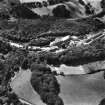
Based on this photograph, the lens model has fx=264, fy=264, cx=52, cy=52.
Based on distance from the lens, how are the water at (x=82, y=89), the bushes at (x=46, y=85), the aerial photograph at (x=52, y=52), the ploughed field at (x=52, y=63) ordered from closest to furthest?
the bushes at (x=46, y=85)
the water at (x=82, y=89)
the ploughed field at (x=52, y=63)
the aerial photograph at (x=52, y=52)

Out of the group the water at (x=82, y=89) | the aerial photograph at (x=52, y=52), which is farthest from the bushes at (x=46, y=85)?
the water at (x=82, y=89)

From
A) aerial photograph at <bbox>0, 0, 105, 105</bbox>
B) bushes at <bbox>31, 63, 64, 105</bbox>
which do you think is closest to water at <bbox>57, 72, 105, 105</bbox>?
aerial photograph at <bbox>0, 0, 105, 105</bbox>

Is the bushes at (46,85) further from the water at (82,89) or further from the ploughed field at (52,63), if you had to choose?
the water at (82,89)

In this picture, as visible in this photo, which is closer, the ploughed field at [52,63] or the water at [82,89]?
the water at [82,89]

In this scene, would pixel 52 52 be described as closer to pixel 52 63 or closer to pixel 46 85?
pixel 52 63

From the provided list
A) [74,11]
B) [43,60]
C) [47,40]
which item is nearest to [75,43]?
[47,40]

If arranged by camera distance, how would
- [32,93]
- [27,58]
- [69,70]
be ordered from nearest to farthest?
[32,93] → [69,70] → [27,58]

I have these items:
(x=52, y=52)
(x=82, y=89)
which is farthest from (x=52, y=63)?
(x=82, y=89)

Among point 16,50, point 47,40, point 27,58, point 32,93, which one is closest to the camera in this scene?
Result: point 32,93

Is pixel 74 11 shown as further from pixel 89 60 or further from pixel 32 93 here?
pixel 32 93
